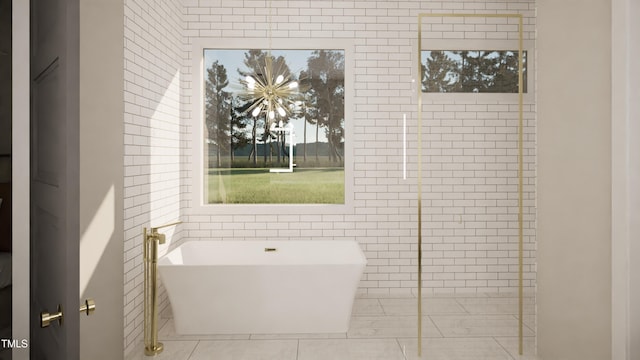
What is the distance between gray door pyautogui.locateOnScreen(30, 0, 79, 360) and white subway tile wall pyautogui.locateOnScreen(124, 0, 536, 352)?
1.95 m

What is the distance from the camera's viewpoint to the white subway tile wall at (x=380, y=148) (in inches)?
112

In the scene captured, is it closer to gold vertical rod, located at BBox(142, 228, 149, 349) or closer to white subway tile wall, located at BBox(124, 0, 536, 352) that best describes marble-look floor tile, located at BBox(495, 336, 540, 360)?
white subway tile wall, located at BBox(124, 0, 536, 352)

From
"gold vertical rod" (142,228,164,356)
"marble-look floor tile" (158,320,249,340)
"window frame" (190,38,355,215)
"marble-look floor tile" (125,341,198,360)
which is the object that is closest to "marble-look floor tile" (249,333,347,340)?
"marble-look floor tile" (158,320,249,340)

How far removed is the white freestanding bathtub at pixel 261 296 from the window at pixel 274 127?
129 cm

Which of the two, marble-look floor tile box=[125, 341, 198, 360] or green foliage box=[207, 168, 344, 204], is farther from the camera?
green foliage box=[207, 168, 344, 204]

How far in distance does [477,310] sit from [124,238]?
8.92 ft

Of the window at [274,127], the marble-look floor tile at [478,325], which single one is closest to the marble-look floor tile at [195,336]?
the window at [274,127]

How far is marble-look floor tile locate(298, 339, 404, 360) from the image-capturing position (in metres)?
3.02

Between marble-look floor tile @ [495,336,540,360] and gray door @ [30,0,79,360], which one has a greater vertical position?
gray door @ [30,0,79,360]

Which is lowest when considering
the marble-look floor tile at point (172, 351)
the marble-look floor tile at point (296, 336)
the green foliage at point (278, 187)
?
the marble-look floor tile at point (172, 351)

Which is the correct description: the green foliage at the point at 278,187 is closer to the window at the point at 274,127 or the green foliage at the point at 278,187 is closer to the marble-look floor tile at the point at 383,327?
the window at the point at 274,127

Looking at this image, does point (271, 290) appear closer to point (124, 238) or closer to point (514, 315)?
point (124, 238)

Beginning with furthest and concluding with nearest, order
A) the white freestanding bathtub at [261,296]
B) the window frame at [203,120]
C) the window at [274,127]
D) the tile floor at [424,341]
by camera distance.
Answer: the window at [274,127] → the window frame at [203,120] → the white freestanding bathtub at [261,296] → the tile floor at [424,341]

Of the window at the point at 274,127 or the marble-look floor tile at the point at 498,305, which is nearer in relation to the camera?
the marble-look floor tile at the point at 498,305
